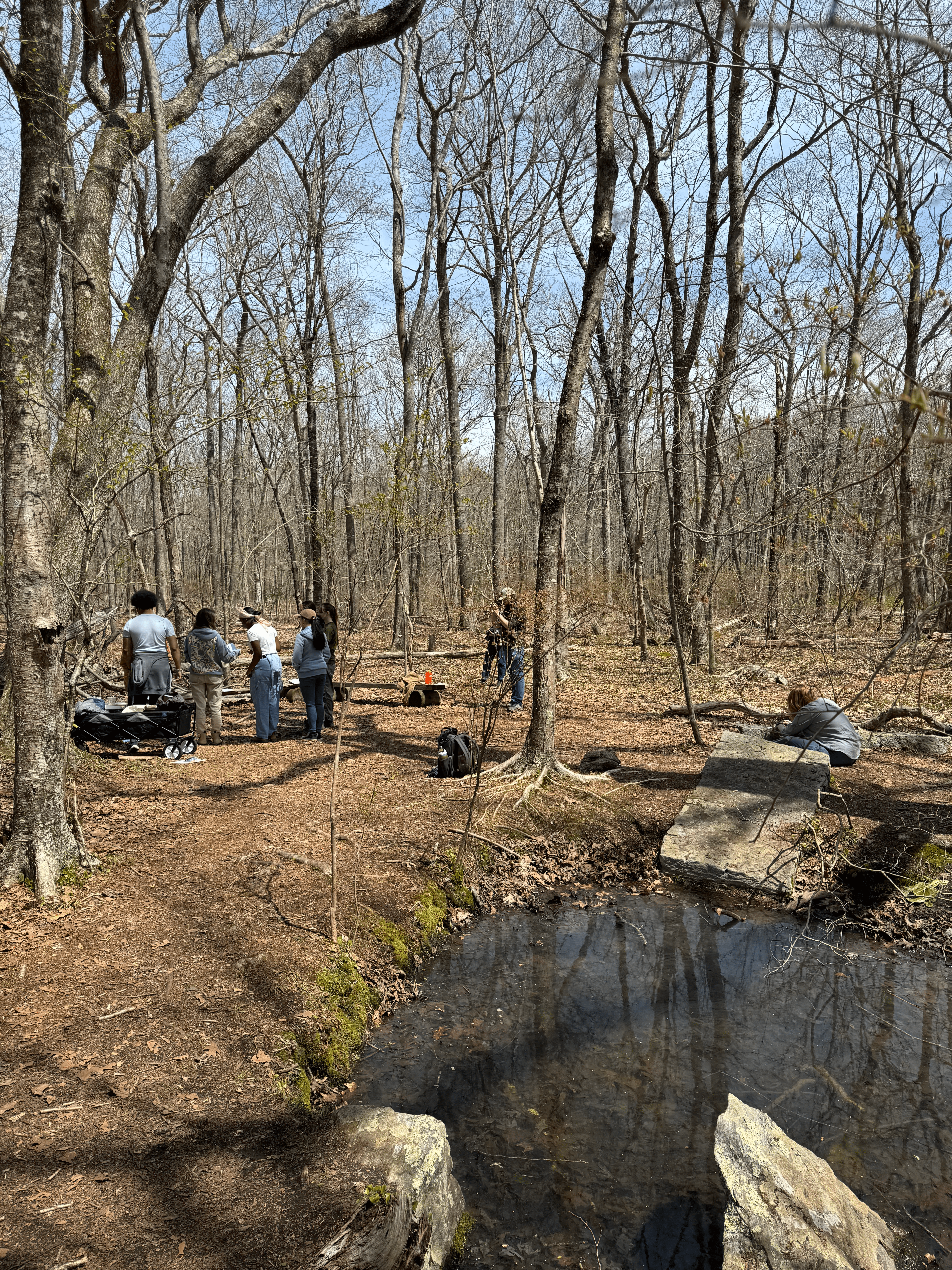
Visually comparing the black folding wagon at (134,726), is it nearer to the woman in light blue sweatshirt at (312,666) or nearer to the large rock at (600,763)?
the woman in light blue sweatshirt at (312,666)

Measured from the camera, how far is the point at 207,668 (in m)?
9.50

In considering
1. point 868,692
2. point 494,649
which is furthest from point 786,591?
point 494,649

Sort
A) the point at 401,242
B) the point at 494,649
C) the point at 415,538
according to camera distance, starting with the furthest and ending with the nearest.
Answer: the point at 401,242
the point at 415,538
the point at 494,649

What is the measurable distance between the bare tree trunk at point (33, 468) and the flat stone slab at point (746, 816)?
5115mm

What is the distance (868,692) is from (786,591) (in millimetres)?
8283

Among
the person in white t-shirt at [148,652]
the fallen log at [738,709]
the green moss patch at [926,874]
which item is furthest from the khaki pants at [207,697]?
the green moss patch at [926,874]

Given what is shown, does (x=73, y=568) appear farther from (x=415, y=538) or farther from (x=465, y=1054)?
(x=415, y=538)

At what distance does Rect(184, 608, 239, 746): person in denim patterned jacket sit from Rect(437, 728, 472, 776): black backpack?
2.81 meters

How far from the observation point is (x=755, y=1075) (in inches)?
174

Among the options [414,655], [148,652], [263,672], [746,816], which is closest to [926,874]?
[746,816]

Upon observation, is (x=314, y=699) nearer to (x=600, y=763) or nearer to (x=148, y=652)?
(x=148, y=652)

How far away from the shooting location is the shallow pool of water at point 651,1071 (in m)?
3.48

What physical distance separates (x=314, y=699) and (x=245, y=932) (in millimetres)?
5270

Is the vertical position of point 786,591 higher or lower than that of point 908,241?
lower
